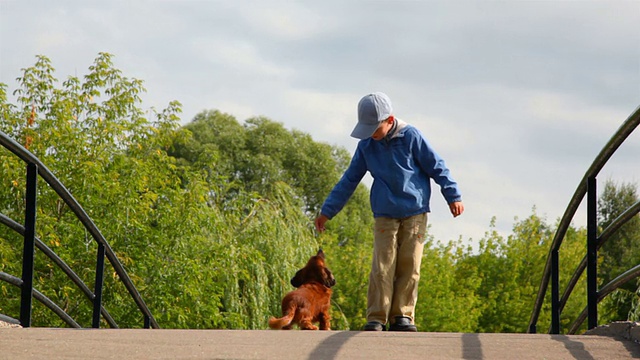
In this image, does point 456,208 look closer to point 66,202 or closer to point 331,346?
point 331,346

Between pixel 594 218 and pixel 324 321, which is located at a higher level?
pixel 594 218

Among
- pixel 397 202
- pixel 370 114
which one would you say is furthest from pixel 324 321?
pixel 370 114

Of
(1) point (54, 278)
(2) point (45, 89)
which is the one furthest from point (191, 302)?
(2) point (45, 89)

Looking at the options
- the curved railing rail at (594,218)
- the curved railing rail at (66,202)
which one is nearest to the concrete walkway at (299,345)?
the curved railing rail at (594,218)

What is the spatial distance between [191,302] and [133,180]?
9.62ft

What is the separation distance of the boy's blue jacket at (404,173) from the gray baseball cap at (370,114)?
199 mm

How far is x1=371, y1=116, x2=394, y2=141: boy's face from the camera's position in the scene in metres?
6.37

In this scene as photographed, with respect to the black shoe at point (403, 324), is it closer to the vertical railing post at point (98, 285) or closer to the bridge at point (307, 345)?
the bridge at point (307, 345)

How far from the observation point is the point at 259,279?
65.5 feet

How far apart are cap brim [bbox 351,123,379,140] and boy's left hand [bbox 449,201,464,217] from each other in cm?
74

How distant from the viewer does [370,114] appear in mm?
6293

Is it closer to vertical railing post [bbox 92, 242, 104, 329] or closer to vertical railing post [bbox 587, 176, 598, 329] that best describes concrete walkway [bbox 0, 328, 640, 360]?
vertical railing post [bbox 587, 176, 598, 329]

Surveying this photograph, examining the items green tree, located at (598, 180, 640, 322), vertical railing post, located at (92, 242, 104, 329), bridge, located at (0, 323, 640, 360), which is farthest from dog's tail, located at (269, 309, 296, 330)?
green tree, located at (598, 180, 640, 322)

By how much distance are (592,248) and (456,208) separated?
3.43ft
